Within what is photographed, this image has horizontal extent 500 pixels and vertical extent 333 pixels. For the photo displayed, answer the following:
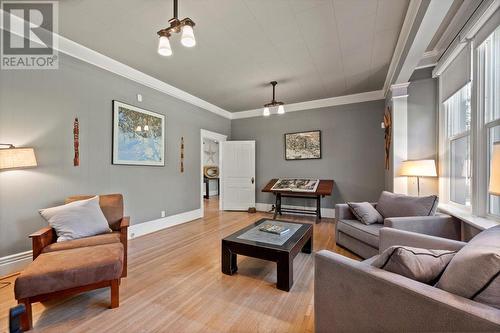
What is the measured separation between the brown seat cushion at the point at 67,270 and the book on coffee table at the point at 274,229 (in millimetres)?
1526

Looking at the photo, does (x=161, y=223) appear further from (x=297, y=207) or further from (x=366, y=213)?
(x=366, y=213)

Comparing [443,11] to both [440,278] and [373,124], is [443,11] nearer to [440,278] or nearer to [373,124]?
[440,278]

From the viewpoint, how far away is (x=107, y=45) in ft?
9.36

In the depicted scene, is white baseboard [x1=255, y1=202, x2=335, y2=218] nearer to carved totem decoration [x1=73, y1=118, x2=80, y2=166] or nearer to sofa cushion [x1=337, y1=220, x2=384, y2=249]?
sofa cushion [x1=337, y1=220, x2=384, y2=249]

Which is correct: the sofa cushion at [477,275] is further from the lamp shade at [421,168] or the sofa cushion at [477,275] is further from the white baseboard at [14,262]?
the white baseboard at [14,262]

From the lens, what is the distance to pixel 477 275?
0.86 m

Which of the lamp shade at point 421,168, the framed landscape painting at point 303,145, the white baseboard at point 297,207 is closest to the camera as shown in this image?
the lamp shade at point 421,168

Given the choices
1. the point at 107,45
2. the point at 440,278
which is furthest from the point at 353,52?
the point at 107,45

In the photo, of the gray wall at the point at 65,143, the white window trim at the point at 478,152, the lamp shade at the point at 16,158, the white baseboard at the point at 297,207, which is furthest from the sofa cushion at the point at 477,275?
the white baseboard at the point at 297,207

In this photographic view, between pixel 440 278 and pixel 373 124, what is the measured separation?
4.29 meters

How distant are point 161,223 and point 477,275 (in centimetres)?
413

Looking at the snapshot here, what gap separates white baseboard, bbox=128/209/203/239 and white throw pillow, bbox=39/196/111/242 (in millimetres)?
1227

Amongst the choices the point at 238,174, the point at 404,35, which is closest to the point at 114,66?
the point at 238,174

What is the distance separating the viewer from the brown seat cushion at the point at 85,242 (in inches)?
77.3
